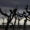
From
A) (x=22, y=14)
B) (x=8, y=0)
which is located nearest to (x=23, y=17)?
(x=22, y=14)

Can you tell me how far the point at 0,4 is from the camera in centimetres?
103

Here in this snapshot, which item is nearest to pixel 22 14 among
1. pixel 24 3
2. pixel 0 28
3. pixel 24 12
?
pixel 24 12

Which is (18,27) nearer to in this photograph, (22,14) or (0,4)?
(22,14)

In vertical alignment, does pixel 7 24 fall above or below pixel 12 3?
below

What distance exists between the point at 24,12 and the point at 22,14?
0.05 metres

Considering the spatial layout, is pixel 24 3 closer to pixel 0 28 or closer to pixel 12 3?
pixel 12 3

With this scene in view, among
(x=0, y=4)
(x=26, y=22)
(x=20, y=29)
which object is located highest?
(x=0, y=4)

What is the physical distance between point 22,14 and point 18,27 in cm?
22

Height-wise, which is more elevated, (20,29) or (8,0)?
(8,0)

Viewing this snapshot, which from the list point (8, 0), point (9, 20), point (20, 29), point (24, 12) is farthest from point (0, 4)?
point (20, 29)

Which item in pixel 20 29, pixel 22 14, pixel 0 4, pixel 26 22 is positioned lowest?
pixel 20 29

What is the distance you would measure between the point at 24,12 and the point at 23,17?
3.0 inches

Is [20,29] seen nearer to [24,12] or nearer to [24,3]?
[24,12]

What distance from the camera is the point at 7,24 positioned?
102 centimetres
